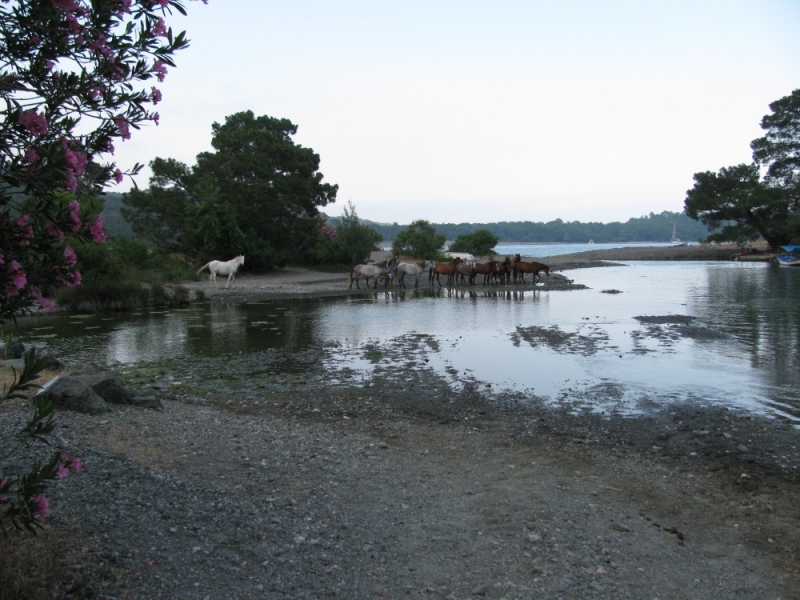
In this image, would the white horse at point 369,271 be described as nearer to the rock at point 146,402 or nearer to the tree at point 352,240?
the tree at point 352,240

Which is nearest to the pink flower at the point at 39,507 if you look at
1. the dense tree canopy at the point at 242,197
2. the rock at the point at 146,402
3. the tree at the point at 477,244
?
the rock at the point at 146,402

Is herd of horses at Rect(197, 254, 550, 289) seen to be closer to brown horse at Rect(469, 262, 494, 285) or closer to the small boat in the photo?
brown horse at Rect(469, 262, 494, 285)

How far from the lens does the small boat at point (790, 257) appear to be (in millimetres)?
51750

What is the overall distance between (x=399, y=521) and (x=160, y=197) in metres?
37.0

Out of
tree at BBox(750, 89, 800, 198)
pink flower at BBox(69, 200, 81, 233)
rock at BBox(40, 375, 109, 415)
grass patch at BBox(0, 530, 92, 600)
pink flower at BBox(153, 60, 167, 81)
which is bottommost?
grass patch at BBox(0, 530, 92, 600)

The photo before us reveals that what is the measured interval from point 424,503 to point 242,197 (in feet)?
115

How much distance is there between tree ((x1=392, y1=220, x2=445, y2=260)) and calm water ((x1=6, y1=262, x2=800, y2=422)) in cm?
2618

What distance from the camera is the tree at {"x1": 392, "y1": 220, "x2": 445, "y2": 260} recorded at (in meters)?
54.8

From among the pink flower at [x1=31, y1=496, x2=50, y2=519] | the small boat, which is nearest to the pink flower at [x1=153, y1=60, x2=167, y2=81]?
the pink flower at [x1=31, y1=496, x2=50, y2=519]

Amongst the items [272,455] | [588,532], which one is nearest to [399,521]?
[588,532]

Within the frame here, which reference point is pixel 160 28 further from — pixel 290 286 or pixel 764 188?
pixel 764 188

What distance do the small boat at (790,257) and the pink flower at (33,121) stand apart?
189 feet

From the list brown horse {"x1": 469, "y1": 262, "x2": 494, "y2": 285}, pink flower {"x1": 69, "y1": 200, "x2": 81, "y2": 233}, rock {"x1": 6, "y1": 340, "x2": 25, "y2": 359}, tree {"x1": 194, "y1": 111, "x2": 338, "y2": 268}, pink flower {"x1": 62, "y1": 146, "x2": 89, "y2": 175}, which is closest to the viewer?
pink flower {"x1": 62, "y1": 146, "x2": 89, "y2": 175}

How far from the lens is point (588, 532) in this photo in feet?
16.9
